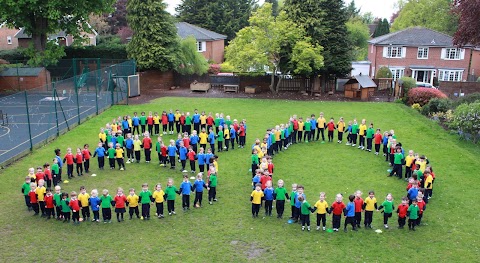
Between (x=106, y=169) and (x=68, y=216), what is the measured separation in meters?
4.86

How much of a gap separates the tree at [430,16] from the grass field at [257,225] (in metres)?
43.8

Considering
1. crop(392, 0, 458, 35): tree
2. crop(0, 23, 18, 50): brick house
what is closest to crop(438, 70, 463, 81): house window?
crop(392, 0, 458, 35): tree

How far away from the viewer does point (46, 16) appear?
3400 centimetres

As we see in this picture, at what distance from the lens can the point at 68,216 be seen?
13.3 metres

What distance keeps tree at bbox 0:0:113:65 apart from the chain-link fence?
3.42 meters

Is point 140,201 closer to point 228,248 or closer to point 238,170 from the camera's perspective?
point 228,248

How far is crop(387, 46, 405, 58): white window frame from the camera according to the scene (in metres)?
48.1

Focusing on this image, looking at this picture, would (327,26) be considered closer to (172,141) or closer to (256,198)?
(172,141)

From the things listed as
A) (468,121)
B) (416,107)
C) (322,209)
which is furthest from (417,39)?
(322,209)

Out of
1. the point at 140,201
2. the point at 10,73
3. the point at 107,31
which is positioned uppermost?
the point at 107,31

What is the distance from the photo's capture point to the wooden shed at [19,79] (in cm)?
3538

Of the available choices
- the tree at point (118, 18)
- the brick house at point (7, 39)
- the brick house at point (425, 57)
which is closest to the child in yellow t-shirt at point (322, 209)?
the brick house at point (425, 57)

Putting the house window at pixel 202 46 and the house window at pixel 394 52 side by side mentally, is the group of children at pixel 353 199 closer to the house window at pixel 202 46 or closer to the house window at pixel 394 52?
the house window at pixel 394 52

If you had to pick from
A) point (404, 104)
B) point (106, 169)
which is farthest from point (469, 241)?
point (404, 104)
